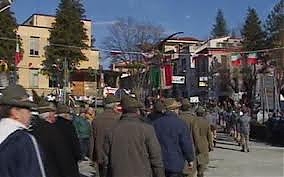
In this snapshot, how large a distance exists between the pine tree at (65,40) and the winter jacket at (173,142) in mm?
61725

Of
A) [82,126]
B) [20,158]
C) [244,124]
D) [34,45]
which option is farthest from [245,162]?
[34,45]

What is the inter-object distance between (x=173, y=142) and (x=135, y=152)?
1661mm

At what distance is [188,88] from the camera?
93812 millimetres

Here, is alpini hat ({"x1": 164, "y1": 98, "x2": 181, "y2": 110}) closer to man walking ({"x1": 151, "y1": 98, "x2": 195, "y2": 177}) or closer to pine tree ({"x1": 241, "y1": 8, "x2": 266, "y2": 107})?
man walking ({"x1": 151, "y1": 98, "x2": 195, "y2": 177})

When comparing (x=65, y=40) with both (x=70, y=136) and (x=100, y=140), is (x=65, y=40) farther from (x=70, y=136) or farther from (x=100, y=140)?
(x=70, y=136)

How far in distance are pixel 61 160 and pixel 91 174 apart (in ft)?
28.0

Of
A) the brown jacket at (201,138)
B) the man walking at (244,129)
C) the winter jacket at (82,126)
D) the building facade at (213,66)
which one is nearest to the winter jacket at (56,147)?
the brown jacket at (201,138)

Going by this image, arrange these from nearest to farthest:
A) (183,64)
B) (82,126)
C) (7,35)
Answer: (82,126), (7,35), (183,64)

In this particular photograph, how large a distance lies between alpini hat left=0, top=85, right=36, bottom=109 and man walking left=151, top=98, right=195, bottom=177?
179 inches

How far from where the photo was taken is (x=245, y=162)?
769 inches

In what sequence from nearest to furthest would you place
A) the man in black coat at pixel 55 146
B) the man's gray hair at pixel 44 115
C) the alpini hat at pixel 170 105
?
the man in black coat at pixel 55 146 < the man's gray hair at pixel 44 115 < the alpini hat at pixel 170 105

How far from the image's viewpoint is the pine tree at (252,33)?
6975 centimetres

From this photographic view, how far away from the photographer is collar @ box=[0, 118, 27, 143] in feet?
13.3

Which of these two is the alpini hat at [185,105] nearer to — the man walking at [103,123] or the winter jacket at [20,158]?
the man walking at [103,123]
